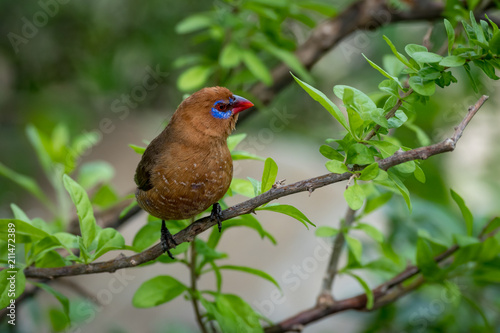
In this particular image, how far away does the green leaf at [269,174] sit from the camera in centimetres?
148

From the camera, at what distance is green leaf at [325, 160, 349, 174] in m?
1.38

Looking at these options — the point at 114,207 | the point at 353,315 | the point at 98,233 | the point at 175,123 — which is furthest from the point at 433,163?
→ the point at 98,233

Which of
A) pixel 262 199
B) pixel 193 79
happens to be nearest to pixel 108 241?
pixel 262 199

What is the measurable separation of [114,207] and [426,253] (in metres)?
1.56

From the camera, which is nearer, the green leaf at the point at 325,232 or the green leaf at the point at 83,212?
the green leaf at the point at 83,212

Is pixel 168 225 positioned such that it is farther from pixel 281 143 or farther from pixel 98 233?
pixel 281 143

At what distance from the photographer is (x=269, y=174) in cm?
150

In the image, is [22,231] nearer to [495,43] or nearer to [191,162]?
[191,162]

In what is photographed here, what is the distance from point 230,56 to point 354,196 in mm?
1329

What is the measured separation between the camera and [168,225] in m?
1.91

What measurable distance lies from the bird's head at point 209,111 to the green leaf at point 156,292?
1.69ft

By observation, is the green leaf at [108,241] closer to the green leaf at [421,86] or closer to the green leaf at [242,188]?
the green leaf at [242,188]

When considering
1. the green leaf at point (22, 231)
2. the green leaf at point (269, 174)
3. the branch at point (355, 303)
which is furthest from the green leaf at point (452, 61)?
the green leaf at point (22, 231)

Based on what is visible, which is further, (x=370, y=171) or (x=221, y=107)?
(x=221, y=107)
